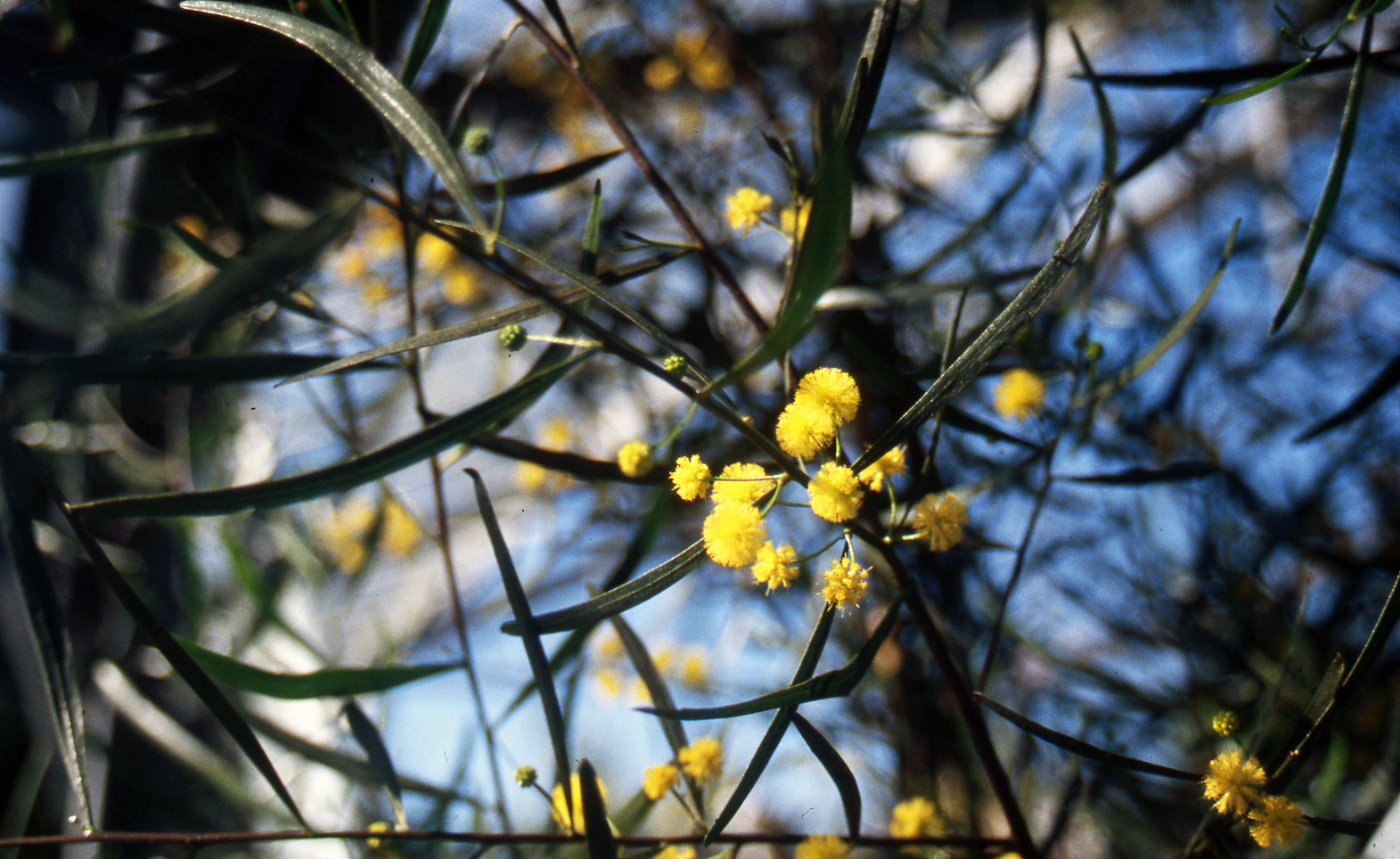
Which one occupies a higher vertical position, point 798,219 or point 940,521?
point 798,219

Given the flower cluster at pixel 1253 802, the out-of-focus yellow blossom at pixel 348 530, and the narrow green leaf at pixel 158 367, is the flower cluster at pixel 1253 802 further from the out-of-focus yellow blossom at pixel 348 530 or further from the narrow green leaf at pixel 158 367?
the out-of-focus yellow blossom at pixel 348 530

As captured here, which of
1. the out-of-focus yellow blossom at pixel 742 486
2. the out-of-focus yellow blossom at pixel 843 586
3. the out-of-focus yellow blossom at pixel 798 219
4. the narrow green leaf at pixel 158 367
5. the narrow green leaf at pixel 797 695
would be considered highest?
the out-of-focus yellow blossom at pixel 798 219

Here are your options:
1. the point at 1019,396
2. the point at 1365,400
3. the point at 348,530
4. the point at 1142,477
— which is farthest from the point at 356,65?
the point at 348,530

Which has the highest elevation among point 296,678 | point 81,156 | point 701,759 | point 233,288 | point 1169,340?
point 81,156

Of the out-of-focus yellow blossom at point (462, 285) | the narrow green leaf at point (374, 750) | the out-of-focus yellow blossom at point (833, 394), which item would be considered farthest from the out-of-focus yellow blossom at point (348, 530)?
the out-of-focus yellow blossom at point (833, 394)

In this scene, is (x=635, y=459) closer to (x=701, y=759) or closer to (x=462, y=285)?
(x=701, y=759)

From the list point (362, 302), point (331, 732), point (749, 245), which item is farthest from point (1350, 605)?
point (362, 302)

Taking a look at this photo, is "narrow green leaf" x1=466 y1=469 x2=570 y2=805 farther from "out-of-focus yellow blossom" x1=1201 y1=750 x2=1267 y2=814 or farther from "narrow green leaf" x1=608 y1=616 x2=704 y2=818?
"out-of-focus yellow blossom" x1=1201 y1=750 x2=1267 y2=814

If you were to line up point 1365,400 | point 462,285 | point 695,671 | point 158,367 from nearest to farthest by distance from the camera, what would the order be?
point 158,367, point 1365,400, point 695,671, point 462,285
